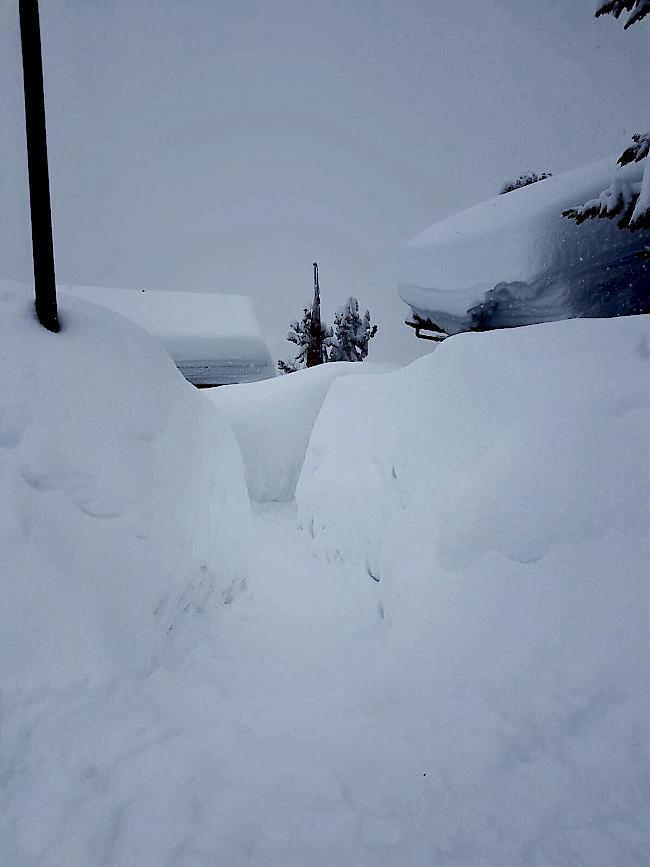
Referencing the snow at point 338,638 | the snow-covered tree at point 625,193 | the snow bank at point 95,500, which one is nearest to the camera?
the snow at point 338,638

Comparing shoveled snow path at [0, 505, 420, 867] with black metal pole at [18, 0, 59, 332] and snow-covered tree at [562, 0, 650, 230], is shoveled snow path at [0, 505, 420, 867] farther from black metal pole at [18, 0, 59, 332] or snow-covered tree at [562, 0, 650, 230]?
snow-covered tree at [562, 0, 650, 230]

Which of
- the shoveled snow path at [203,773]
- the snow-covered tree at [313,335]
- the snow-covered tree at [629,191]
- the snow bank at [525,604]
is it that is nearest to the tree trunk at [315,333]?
the snow-covered tree at [313,335]

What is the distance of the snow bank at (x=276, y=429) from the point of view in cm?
966

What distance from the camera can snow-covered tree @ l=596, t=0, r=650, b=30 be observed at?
409 centimetres

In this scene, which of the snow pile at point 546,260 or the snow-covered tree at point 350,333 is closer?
the snow pile at point 546,260

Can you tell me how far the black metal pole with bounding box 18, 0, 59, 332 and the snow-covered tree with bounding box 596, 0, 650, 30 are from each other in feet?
16.5

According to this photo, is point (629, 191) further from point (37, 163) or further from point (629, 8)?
point (37, 163)

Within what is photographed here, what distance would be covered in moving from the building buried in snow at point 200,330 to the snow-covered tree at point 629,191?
1787 cm

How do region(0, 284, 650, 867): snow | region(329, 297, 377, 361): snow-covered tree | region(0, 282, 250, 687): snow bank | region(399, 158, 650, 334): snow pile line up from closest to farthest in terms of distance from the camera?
1. region(0, 284, 650, 867): snow
2. region(0, 282, 250, 687): snow bank
3. region(399, 158, 650, 334): snow pile
4. region(329, 297, 377, 361): snow-covered tree

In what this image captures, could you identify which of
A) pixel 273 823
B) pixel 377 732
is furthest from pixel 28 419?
pixel 377 732

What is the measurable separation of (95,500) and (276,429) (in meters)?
7.69

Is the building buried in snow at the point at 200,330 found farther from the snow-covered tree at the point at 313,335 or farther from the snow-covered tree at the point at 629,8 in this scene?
the snow-covered tree at the point at 629,8

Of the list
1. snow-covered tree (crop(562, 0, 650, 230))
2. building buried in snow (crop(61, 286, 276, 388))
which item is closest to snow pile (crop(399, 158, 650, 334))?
snow-covered tree (crop(562, 0, 650, 230))

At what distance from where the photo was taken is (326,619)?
3.46 meters
